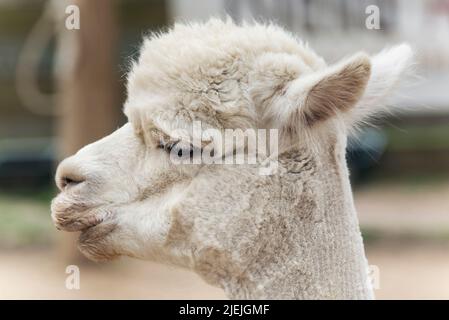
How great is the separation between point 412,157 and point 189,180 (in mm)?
11797

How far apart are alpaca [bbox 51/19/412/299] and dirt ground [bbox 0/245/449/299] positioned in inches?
203

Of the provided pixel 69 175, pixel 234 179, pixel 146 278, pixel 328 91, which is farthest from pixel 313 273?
pixel 146 278

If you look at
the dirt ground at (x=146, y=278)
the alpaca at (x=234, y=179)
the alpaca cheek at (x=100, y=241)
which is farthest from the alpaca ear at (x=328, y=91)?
the dirt ground at (x=146, y=278)

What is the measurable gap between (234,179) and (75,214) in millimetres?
474

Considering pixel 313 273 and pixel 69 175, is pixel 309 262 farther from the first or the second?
pixel 69 175

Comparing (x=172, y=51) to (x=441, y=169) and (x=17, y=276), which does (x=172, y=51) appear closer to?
(x=17, y=276)

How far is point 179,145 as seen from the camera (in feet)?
7.89

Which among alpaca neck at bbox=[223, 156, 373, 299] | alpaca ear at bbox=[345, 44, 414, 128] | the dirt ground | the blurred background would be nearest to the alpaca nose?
alpaca neck at bbox=[223, 156, 373, 299]

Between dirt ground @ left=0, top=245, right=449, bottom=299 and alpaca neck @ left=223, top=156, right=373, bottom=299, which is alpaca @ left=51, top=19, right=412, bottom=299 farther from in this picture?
dirt ground @ left=0, top=245, right=449, bottom=299

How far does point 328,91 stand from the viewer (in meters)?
2.29

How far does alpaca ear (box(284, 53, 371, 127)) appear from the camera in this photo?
2221mm

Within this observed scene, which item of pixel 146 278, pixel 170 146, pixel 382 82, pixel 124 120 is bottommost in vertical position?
pixel 170 146
